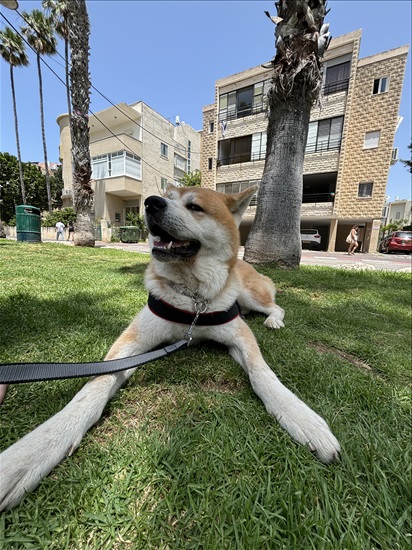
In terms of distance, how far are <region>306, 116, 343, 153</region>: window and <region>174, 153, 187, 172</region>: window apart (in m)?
16.4

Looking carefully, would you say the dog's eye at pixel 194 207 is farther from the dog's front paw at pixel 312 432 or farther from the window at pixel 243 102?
the window at pixel 243 102

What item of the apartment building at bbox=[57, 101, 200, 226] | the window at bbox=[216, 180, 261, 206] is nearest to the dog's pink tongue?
the window at bbox=[216, 180, 261, 206]

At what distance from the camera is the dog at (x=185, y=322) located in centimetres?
106

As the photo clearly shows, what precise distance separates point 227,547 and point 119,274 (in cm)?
501

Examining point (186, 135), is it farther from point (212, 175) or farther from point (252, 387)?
point (252, 387)

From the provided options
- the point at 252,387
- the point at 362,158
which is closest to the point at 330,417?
the point at 252,387

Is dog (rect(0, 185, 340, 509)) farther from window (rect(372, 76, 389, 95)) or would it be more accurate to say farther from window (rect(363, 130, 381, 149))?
window (rect(372, 76, 389, 95))

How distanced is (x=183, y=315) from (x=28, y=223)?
11966mm

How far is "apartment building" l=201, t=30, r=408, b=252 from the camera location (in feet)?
62.7

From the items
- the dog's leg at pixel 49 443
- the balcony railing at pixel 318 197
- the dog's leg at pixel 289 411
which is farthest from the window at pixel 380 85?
the dog's leg at pixel 49 443

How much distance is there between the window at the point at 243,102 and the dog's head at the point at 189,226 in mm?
24892

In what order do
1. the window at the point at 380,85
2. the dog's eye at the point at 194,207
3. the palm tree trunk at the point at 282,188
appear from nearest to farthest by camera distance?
the dog's eye at the point at 194,207 < the palm tree trunk at the point at 282,188 < the window at the point at 380,85

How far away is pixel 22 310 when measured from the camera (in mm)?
2551

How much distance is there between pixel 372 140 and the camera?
19688 millimetres
